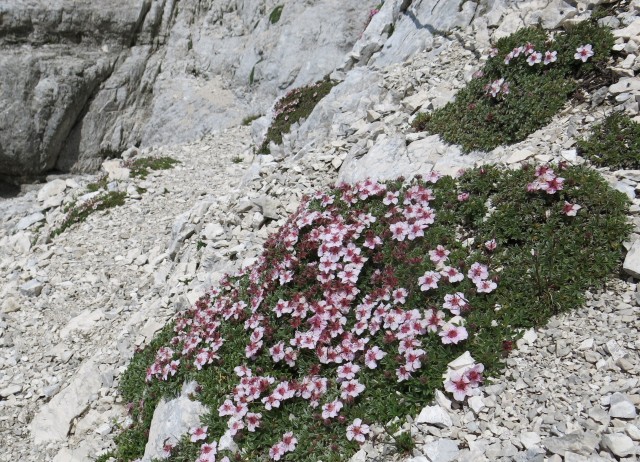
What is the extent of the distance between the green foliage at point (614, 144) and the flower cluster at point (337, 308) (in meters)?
1.84

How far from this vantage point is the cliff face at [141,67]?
2308 centimetres

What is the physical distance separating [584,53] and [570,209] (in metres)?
3.74

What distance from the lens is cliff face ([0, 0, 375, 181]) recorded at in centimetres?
2308

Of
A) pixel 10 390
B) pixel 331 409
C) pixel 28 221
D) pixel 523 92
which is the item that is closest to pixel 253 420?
pixel 331 409

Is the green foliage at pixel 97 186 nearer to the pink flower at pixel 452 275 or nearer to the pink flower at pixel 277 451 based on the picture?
the pink flower at pixel 277 451

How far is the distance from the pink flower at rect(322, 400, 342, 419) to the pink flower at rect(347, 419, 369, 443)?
26 cm

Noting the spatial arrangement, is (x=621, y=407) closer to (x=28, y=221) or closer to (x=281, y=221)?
(x=281, y=221)

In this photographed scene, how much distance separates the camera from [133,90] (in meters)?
26.0

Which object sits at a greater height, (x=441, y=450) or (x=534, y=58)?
(x=534, y=58)

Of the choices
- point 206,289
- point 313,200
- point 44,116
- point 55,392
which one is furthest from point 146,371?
point 44,116

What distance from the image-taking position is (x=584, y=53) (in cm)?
845

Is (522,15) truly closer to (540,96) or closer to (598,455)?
(540,96)

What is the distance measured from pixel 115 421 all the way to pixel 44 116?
20.0 meters

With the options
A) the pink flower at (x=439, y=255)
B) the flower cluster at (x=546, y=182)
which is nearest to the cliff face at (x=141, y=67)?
the flower cluster at (x=546, y=182)
